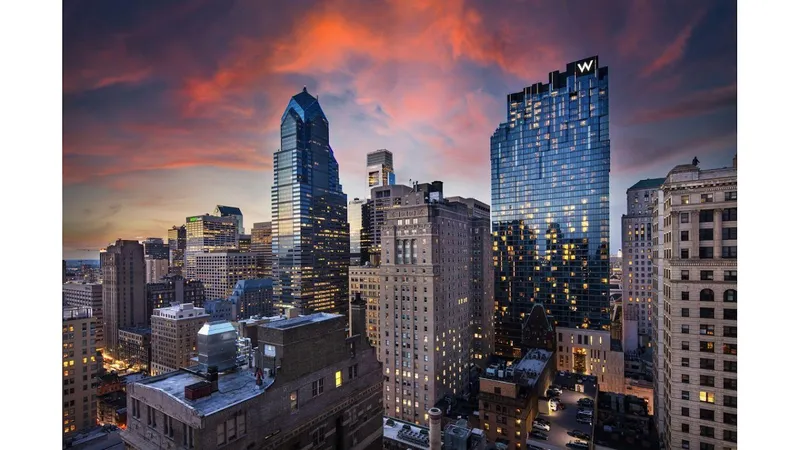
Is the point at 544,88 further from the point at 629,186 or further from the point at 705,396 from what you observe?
the point at 705,396

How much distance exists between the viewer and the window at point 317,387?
13820 millimetres

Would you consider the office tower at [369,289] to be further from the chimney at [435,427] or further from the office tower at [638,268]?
the office tower at [638,268]

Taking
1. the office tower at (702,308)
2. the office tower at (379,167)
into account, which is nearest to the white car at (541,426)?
the office tower at (702,308)

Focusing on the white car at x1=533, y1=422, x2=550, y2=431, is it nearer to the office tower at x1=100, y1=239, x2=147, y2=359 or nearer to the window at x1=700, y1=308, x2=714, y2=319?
the window at x1=700, y1=308, x2=714, y2=319

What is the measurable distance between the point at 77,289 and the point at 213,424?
273 ft

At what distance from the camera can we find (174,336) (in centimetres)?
4709

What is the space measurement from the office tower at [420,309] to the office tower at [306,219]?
4532 centimetres

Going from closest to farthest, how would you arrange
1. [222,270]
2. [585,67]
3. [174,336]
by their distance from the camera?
1. [174,336]
2. [585,67]
3. [222,270]

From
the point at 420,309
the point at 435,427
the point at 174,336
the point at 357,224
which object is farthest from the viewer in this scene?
the point at 357,224

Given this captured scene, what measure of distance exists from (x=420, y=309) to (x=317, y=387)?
20884 mm

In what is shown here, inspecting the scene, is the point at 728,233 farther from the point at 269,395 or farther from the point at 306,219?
the point at 306,219

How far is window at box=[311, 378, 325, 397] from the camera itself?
1382 centimetres

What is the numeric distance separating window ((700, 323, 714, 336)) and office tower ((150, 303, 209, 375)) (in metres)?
55.5

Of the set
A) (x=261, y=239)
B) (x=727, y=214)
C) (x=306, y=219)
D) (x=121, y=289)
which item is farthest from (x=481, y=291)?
(x=261, y=239)
